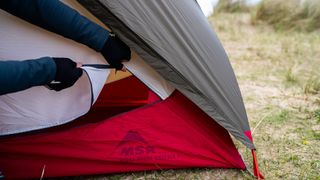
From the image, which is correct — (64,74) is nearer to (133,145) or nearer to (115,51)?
(115,51)

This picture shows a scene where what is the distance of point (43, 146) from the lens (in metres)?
1.76

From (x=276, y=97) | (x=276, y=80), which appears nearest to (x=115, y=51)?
(x=276, y=97)

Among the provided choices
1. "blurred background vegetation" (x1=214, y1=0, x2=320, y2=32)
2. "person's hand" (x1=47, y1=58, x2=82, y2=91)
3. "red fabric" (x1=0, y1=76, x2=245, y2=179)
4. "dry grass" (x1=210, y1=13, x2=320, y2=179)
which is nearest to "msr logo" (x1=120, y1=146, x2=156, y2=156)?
"red fabric" (x1=0, y1=76, x2=245, y2=179)

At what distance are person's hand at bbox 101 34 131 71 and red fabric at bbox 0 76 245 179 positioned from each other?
0.23 metres

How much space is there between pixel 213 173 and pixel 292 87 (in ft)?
4.58

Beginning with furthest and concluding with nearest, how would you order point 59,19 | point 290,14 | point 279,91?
point 290,14 → point 279,91 → point 59,19

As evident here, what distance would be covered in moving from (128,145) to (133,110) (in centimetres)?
15

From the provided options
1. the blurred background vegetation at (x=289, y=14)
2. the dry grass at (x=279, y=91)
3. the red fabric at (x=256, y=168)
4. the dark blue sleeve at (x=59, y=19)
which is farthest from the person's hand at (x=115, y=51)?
the blurred background vegetation at (x=289, y=14)

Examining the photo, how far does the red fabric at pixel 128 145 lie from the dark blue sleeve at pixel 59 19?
0.35m

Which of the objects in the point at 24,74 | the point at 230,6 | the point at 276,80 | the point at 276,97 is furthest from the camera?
the point at 230,6

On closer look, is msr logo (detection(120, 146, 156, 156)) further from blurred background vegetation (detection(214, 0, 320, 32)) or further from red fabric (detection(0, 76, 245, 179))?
blurred background vegetation (detection(214, 0, 320, 32))

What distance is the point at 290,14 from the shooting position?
4633 mm

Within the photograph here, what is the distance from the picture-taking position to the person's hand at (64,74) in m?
1.55

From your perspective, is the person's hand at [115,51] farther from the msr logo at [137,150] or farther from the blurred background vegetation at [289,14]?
the blurred background vegetation at [289,14]
